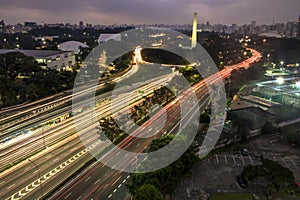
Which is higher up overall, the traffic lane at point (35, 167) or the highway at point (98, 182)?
the traffic lane at point (35, 167)

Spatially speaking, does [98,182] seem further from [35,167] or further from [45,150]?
[45,150]

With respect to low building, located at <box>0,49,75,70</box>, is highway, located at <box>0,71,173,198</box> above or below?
below

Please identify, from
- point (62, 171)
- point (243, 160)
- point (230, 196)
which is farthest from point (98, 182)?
point (243, 160)

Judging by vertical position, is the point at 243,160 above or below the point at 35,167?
below

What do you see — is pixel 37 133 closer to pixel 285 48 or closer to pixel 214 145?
pixel 214 145

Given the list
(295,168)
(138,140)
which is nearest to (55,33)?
(138,140)

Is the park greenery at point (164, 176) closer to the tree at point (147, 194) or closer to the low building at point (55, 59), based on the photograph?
the tree at point (147, 194)

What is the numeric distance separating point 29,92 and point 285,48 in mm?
47341

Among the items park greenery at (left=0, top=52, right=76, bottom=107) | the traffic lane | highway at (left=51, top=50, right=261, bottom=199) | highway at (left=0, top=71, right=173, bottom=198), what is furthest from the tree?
park greenery at (left=0, top=52, right=76, bottom=107)

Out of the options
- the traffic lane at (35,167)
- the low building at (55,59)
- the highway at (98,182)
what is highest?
the low building at (55,59)

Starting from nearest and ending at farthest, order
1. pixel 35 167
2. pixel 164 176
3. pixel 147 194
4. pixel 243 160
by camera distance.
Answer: pixel 147 194 → pixel 164 176 → pixel 35 167 → pixel 243 160

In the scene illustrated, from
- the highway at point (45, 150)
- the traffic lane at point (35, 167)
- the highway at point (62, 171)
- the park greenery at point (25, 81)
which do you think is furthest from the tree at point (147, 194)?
the park greenery at point (25, 81)

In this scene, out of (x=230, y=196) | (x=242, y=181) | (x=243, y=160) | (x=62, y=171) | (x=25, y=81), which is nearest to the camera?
(x=230, y=196)

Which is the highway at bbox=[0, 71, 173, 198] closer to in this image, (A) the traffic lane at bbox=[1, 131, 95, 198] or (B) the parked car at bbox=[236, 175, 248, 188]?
(A) the traffic lane at bbox=[1, 131, 95, 198]
